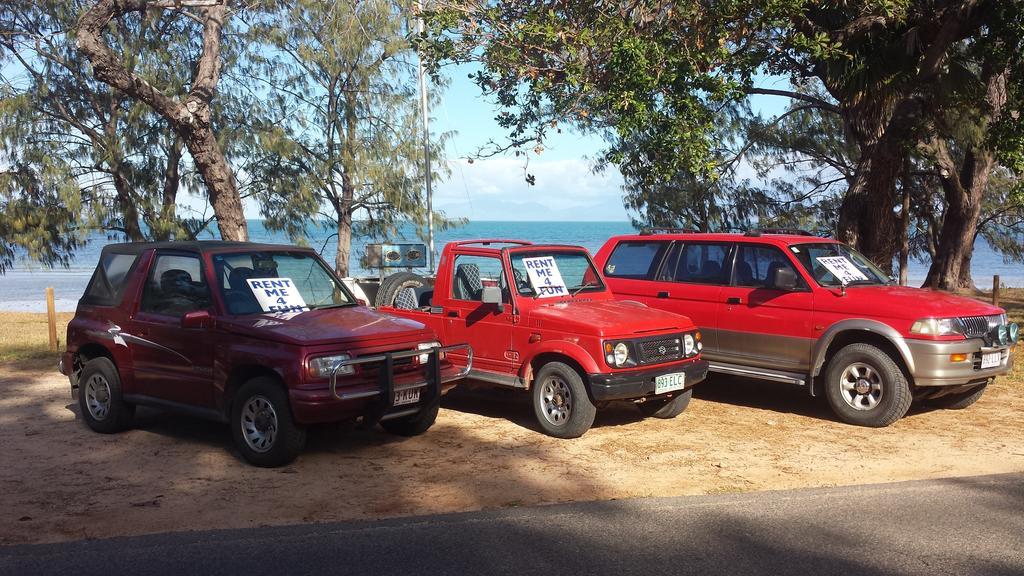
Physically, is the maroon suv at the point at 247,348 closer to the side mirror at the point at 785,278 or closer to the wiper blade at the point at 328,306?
the wiper blade at the point at 328,306

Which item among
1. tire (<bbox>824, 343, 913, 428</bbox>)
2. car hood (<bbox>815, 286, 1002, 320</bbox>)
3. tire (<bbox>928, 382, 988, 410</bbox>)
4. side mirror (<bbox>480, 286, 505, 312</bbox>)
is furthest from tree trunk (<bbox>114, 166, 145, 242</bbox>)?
tire (<bbox>928, 382, 988, 410</bbox>)

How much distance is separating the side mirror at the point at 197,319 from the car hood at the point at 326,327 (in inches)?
4.0

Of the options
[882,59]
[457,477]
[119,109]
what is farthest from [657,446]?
[119,109]

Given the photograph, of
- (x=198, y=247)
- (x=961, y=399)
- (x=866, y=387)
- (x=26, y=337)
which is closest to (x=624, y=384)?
(x=866, y=387)

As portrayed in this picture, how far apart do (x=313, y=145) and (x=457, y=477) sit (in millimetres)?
18664

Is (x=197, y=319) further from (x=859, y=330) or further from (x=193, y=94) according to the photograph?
(x=193, y=94)

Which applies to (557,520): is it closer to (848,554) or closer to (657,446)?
(848,554)

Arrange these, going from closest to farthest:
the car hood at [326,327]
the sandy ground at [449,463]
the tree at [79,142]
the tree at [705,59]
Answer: the sandy ground at [449,463], the car hood at [326,327], the tree at [705,59], the tree at [79,142]

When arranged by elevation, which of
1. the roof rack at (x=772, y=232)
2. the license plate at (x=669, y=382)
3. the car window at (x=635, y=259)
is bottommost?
the license plate at (x=669, y=382)

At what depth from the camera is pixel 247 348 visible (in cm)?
745

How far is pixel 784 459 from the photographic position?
25.8 feet

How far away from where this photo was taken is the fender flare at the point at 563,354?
8289 millimetres

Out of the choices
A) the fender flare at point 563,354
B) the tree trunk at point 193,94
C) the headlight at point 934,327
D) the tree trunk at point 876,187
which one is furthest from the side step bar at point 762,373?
the tree trunk at point 193,94

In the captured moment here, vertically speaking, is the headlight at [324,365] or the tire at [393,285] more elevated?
the tire at [393,285]
